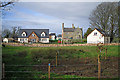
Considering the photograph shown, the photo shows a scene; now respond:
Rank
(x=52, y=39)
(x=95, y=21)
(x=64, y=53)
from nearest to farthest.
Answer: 1. (x=95, y=21)
2. (x=52, y=39)
3. (x=64, y=53)

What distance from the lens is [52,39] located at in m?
9.04

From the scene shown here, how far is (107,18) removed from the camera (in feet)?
27.5

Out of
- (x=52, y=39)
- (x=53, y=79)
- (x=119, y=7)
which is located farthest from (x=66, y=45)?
(x=53, y=79)

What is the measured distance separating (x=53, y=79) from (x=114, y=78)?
2.31m

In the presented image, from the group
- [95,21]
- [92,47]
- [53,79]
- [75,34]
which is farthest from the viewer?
[92,47]

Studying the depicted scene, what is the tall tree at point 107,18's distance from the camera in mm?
7754

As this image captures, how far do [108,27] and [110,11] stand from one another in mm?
1175

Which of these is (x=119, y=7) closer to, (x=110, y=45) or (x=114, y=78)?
(x=110, y=45)

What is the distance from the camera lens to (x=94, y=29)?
8266mm

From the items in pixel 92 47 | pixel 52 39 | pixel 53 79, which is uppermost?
pixel 52 39

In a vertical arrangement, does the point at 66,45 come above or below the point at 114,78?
above

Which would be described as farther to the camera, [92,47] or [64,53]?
[92,47]

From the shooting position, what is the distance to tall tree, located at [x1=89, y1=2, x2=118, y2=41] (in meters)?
7.75

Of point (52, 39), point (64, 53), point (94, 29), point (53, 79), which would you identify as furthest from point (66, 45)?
point (53, 79)
